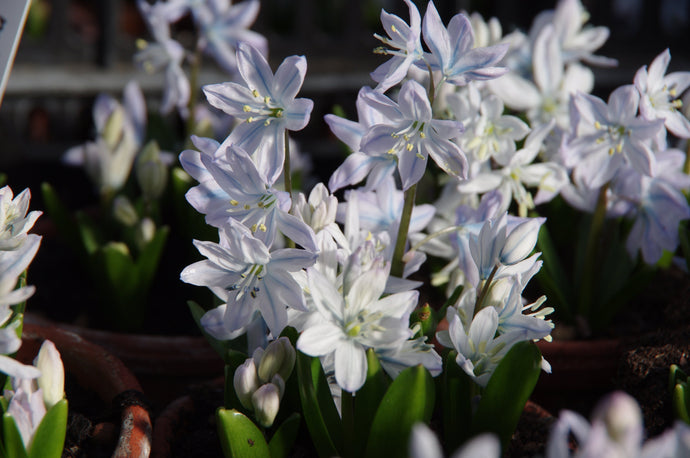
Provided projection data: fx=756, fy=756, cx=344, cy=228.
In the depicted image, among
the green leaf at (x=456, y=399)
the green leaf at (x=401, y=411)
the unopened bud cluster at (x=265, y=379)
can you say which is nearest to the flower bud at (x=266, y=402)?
the unopened bud cluster at (x=265, y=379)

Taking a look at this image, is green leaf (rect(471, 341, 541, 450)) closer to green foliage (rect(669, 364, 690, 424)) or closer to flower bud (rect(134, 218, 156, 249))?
green foliage (rect(669, 364, 690, 424))

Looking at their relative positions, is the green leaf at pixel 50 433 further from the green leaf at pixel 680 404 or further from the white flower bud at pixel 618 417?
the green leaf at pixel 680 404

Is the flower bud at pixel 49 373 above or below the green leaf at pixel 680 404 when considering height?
below

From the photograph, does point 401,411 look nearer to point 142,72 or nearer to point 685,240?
point 685,240

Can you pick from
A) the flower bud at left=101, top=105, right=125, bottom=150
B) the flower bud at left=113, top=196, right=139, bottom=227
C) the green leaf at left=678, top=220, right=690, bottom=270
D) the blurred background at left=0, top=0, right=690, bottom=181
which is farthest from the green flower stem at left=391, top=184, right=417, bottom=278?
the blurred background at left=0, top=0, right=690, bottom=181

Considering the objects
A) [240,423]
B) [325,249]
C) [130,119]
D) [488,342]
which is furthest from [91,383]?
[130,119]

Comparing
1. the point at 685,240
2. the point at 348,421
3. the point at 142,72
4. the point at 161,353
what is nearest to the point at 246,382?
the point at 348,421

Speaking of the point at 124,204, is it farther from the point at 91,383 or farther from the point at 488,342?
the point at 488,342

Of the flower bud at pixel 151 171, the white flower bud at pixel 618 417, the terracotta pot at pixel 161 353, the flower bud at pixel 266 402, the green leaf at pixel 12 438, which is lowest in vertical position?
the terracotta pot at pixel 161 353
